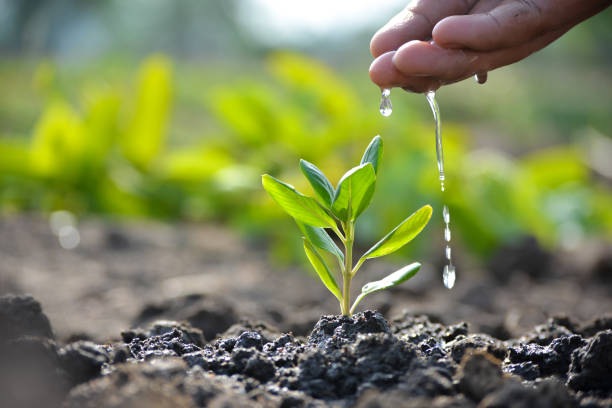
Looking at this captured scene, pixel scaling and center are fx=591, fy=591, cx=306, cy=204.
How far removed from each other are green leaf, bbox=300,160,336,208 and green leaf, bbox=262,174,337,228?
0.01 meters

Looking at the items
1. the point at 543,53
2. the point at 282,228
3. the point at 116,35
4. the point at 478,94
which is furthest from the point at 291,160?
the point at 543,53

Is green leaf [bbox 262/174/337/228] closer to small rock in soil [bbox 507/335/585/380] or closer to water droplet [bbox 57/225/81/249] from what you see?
small rock in soil [bbox 507/335/585/380]

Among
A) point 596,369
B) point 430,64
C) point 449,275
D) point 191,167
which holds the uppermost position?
point 191,167

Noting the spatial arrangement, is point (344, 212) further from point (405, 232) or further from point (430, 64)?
point (430, 64)

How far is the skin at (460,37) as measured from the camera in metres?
0.90

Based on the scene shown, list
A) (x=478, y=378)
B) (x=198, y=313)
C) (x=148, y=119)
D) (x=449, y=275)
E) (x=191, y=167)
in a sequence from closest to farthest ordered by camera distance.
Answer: (x=478, y=378), (x=449, y=275), (x=198, y=313), (x=191, y=167), (x=148, y=119)

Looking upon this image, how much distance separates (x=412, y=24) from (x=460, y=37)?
169 millimetres

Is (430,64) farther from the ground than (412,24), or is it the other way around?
(412,24)

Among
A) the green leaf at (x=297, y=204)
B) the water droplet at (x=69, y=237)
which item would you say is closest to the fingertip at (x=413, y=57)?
the green leaf at (x=297, y=204)

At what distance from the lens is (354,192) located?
0.86m

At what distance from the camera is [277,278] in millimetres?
2381

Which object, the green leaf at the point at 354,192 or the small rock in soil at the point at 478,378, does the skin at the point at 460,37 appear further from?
the small rock in soil at the point at 478,378

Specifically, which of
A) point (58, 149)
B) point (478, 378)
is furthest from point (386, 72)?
point (58, 149)

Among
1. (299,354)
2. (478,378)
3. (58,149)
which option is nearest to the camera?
(478,378)
